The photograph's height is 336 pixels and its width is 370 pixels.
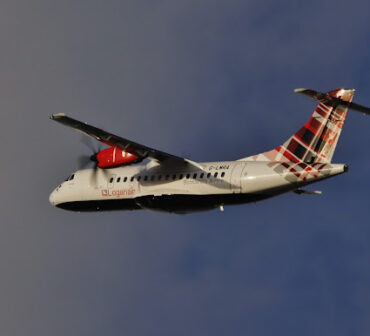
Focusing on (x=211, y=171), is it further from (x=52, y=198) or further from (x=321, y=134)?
(x=52, y=198)

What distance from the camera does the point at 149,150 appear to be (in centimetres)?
4784

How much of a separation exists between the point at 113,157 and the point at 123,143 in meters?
1.96

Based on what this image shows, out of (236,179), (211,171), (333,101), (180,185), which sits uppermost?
(333,101)

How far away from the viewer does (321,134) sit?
46.0 metres

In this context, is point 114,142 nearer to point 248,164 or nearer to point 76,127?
point 76,127

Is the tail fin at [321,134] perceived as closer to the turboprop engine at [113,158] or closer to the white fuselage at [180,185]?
the white fuselage at [180,185]

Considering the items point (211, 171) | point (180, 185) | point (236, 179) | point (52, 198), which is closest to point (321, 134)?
point (236, 179)

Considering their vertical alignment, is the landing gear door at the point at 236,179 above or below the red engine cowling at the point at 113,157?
below

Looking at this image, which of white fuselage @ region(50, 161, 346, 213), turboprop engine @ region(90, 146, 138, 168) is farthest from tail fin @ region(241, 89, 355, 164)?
turboprop engine @ region(90, 146, 138, 168)

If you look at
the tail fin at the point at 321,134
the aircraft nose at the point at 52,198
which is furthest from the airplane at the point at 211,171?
the aircraft nose at the point at 52,198

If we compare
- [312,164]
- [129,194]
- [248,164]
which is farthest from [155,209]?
[312,164]

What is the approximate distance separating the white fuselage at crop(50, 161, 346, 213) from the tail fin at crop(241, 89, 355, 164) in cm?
112

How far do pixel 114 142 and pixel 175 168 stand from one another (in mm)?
3208

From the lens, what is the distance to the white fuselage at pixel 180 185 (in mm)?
45531
